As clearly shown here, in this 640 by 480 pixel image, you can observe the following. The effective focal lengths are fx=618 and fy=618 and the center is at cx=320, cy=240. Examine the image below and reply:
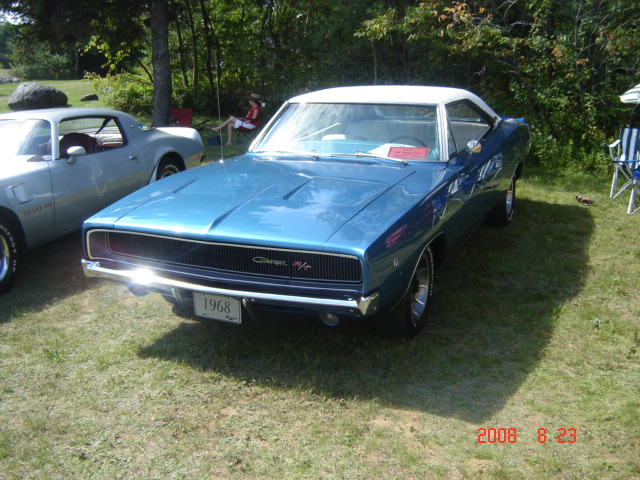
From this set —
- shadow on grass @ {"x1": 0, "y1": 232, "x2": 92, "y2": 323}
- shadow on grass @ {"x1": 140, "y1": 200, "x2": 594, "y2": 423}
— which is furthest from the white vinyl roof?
shadow on grass @ {"x1": 0, "y1": 232, "x2": 92, "y2": 323}

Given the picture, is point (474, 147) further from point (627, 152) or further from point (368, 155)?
point (627, 152)

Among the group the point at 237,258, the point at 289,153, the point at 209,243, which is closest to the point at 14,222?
the point at 289,153

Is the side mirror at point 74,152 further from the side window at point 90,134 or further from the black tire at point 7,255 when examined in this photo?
the black tire at point 7,255

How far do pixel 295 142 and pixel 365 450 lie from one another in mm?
2723

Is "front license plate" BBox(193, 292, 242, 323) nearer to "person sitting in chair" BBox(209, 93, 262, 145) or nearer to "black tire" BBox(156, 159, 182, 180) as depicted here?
Answer: "black tire" BBox(156, 159, 182, 180)

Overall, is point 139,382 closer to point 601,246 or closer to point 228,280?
point 228,280

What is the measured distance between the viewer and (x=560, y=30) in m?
8.81

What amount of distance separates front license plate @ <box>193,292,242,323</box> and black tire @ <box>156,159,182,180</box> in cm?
375

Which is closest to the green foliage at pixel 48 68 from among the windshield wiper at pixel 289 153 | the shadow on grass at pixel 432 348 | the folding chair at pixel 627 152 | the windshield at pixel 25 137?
the windshield at pixel 25 137

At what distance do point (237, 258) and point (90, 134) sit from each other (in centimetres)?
416

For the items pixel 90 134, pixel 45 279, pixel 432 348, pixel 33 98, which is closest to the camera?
pixel 432 348

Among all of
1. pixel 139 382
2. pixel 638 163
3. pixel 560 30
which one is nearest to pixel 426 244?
pixel 139 382

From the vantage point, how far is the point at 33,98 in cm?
1977

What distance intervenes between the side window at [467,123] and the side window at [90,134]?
3511 millimetres
